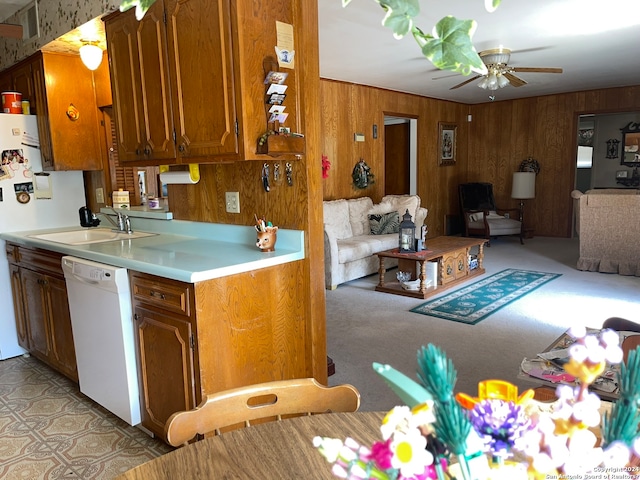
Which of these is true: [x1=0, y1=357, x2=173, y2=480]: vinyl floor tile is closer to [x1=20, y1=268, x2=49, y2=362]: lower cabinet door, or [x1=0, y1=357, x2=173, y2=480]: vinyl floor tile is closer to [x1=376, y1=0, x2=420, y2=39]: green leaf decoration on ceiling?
[x1=20, y1=268, x2=49, y2=362]: lower cabinet door

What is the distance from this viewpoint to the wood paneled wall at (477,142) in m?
6.43

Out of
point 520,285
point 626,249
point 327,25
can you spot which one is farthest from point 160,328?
point 626,249

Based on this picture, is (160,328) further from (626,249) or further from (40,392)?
(626,249)

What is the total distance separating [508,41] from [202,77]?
3460 millimetres

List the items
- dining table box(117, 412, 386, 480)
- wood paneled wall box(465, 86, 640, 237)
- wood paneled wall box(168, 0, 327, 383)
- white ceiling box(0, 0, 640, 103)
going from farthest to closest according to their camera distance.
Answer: wood paneled wall box(465, 86, 640, 237)
white ceiling box(0, 0, 640, 103)
wood paneled wall box(168, 0, 327, 383)
dining table box(117, 412, 386, 480)

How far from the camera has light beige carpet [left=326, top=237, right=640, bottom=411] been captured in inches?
119

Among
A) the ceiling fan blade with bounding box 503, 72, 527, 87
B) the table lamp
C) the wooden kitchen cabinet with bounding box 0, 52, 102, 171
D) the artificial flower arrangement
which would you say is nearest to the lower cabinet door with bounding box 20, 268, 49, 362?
the wooden kitchen cabinet with bounding box 0, 52, 102, 171

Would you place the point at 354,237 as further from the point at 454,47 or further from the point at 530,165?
the point at 454,47

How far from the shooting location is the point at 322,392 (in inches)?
46.6

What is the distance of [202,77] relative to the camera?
2.26m

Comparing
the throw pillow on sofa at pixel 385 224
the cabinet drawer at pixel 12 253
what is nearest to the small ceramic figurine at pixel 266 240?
the cabinet drawer at pixel 12 253

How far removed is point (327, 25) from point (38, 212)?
8.90ft

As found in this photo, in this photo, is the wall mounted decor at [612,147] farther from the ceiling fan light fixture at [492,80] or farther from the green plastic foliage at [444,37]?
the green plastic foliage at [444,37]

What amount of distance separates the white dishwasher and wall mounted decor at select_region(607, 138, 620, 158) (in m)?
9.65
